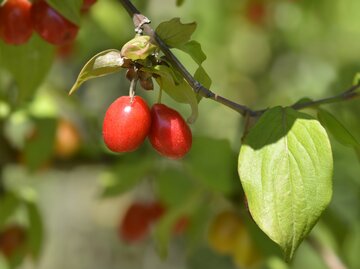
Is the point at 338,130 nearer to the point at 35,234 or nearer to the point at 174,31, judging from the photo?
the point at 174,31

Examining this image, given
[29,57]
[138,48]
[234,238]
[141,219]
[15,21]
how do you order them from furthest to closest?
1. [141,219]
2. [234,238]
3. [29,57]
4. [15,21]
5. [138,48]

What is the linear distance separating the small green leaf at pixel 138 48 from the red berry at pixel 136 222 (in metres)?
1.46

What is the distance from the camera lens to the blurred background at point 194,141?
2.15 meters

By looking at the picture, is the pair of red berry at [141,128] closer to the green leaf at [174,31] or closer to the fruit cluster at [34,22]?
the green leaf at [174,31]

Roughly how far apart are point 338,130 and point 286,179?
7.5 inches

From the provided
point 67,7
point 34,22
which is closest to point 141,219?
point 34,22

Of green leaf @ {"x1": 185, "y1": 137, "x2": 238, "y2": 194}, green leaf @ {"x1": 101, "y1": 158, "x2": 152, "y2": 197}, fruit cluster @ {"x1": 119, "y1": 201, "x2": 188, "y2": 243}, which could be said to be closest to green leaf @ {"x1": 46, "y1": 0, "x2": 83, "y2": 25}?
green leaf @ {"x1": 185, "y1": 137, "x2": 238, "y2": 194}

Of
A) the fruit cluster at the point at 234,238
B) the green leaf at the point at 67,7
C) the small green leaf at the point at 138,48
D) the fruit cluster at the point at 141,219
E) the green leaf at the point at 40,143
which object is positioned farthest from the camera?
the fruit cluster at the point at 141,219

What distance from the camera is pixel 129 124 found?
115 centimetres

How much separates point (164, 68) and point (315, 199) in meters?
0.31

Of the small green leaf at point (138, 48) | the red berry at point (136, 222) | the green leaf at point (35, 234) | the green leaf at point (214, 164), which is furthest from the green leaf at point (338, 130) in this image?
the red berry at point (136, 222)

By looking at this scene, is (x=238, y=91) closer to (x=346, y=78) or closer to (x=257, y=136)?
(x=346, y=78)

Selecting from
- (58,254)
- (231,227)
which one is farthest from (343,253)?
(58,254)

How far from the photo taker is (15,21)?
1.41 m
